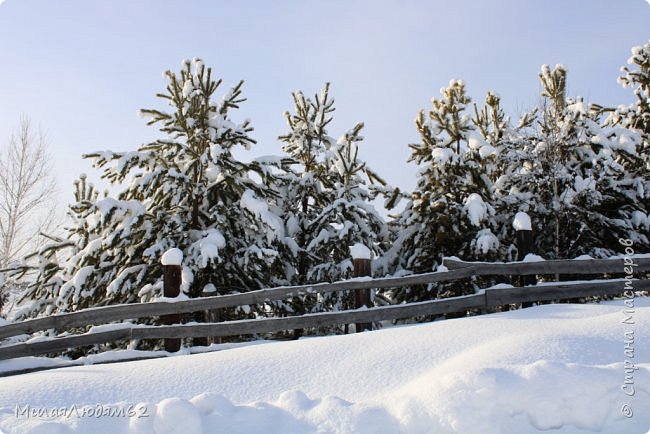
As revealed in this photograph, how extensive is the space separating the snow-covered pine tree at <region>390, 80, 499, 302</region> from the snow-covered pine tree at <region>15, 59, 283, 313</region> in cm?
349

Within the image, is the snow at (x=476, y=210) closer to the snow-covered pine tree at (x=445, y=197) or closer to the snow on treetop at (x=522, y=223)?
the snow-covered pine tree at (x=445, y=197)

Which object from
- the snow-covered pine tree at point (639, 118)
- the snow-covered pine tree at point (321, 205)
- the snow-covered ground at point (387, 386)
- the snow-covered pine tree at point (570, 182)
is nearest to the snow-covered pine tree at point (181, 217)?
the snow-covered pine tree at point (321, 205)

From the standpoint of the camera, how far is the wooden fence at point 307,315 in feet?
24.0

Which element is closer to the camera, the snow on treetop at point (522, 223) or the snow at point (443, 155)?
the snow on treetop at point (522, 223)

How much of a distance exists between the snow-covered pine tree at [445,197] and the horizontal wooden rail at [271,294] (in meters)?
2.70

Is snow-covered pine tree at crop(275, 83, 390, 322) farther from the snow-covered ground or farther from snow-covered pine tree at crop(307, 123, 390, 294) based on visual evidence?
the snow-covered ground

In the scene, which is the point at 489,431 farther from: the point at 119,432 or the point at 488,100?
the point at 488,100

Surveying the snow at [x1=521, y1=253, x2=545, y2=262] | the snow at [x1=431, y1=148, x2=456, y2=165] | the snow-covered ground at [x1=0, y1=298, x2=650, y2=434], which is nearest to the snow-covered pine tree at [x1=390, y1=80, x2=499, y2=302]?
the snow at [x1=431, y1=148, x2=456, y2=165]

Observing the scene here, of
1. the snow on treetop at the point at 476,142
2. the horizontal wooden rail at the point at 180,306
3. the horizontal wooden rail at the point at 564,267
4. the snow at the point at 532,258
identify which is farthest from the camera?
the snow on treetop at the point at 476,142

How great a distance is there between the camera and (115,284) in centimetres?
994

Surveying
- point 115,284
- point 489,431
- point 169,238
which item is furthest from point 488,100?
point 489,431

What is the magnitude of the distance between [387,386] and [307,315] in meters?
3.26

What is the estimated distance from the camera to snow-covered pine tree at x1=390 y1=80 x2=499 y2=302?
37.1 feet

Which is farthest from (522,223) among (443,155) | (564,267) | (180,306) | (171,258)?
(171,258)
